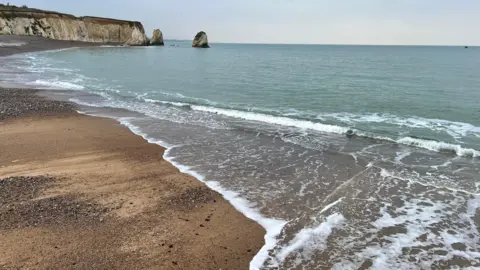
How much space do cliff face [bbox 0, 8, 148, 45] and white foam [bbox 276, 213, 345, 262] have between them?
105079 mm

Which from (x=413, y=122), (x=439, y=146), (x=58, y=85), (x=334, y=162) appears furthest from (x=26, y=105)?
(x=413, y=122)

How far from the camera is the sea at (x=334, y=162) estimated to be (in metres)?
6.42

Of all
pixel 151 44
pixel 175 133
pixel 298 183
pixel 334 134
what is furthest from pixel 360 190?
pixel 151 44

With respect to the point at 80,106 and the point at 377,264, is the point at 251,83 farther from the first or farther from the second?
the point at 377,264

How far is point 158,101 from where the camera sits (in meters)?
22.4

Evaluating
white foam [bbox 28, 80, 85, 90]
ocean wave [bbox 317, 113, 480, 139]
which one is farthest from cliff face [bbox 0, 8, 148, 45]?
ocean wave [bbox 317, 113, 480, 139]

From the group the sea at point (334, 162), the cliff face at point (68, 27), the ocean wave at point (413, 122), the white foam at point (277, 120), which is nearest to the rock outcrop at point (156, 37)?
the cliff face at point (68, 27)

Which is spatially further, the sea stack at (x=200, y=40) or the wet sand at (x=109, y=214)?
the sea stack at (x=200, y=40)

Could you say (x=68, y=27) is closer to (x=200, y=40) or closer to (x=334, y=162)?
(x=200, y=40)

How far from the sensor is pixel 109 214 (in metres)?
7.21

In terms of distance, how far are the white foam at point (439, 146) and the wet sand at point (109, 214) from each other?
896cm

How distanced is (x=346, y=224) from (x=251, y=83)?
2504 centimetres

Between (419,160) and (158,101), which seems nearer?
(419,160)

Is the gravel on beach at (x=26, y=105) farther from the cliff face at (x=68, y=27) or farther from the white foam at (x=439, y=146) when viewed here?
the cliff face at (x=68, y=27)
